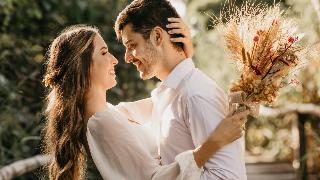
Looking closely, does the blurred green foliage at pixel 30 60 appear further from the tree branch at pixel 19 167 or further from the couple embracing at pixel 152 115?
the couple embracing at pixel 152 115

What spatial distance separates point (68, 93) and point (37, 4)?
4193 millimetres

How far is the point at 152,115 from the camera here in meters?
3.21

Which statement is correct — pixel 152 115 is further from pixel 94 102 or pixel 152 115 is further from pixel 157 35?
pixel 157 35

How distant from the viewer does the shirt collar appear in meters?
2.76

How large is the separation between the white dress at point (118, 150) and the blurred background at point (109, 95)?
1.83m

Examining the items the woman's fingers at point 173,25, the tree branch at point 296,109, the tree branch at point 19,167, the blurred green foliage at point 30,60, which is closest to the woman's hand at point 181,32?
the woman's fingers at point 173,25

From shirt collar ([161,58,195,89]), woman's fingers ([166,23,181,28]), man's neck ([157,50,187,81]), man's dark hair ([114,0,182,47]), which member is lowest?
shirt collar ([161,58,195,89])

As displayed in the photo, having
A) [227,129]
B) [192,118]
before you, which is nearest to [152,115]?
[192,118]

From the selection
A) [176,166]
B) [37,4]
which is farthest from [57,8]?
[176,166]

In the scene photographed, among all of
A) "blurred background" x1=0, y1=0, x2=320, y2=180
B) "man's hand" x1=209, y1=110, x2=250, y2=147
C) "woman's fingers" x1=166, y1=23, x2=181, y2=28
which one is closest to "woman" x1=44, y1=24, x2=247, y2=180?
"man's hand" x1=209, y1=110, x2=250, y2=147

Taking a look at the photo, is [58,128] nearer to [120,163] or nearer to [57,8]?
[120,163]

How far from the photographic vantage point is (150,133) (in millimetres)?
3049

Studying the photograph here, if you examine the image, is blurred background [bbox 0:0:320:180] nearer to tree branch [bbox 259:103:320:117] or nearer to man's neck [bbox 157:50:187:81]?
tree branch [bbox 259:103:320:117]

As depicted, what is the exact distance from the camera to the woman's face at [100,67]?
9.77ft
